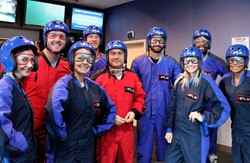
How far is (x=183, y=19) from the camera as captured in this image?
5.64 metres

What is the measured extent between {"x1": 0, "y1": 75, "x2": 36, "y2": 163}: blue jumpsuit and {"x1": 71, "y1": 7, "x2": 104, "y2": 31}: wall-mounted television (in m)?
5.79

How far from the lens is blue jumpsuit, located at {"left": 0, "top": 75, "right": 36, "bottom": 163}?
5.06ft

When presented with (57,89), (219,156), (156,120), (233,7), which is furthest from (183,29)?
(57,89)

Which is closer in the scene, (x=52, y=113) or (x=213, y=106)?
(x=52, y=113)

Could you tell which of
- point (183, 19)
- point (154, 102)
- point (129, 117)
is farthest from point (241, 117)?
point (183, 19)

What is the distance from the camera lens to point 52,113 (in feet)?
6.47

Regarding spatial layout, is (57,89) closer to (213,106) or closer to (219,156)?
(213,106)

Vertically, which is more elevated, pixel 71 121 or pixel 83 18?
pixel 83 18

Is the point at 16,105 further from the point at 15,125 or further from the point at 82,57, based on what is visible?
the point at 82,57

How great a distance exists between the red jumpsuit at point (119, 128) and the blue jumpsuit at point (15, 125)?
93 centimetres

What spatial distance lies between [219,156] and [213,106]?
2288 mm

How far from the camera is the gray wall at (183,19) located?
15.6 ft

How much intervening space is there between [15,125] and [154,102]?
69.2 inches

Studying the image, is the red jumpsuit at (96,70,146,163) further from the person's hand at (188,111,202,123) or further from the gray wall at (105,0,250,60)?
the gray wall at (105,0,250,60)
